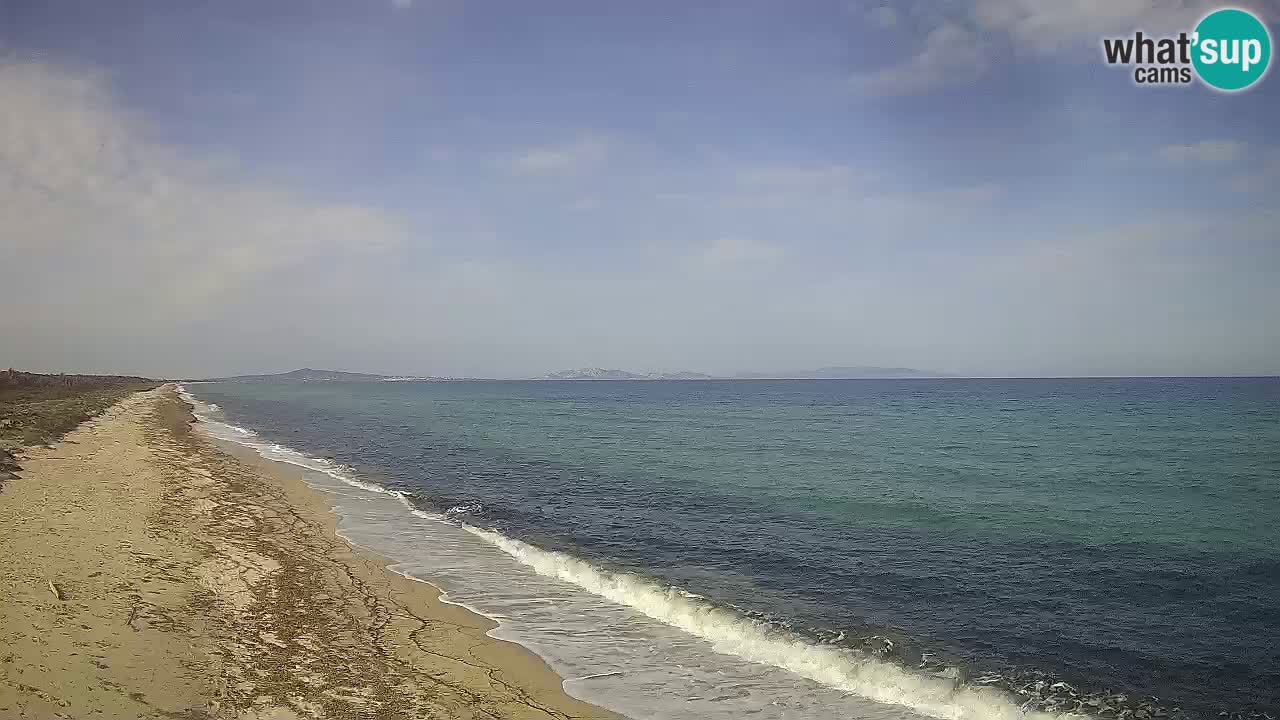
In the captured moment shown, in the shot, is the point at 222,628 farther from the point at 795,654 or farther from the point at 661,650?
the point at 795,654

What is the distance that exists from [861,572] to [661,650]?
223 inches

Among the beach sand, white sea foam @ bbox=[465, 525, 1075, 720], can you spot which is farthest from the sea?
the beach sand

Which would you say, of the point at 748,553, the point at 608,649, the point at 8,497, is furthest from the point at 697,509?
the point at 8,497

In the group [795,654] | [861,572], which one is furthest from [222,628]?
[861,572]

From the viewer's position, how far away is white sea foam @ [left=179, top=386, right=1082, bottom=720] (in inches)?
339

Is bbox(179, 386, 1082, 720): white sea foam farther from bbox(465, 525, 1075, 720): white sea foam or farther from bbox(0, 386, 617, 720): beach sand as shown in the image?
bbox(0, 386, 617, 720): beach sand

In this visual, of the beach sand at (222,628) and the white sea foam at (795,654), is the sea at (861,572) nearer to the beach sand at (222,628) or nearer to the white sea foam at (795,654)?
the white sea foam at (795,654)

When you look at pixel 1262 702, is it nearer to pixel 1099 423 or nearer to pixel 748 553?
pixel 748 553

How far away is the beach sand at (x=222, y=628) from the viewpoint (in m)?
7.64

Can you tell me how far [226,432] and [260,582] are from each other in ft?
125

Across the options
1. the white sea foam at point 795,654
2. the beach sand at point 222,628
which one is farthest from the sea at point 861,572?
the beach sand at point 222,628

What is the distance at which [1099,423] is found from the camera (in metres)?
52.3

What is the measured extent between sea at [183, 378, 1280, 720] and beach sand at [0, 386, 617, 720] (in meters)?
1.17

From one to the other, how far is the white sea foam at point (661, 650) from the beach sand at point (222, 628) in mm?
609
